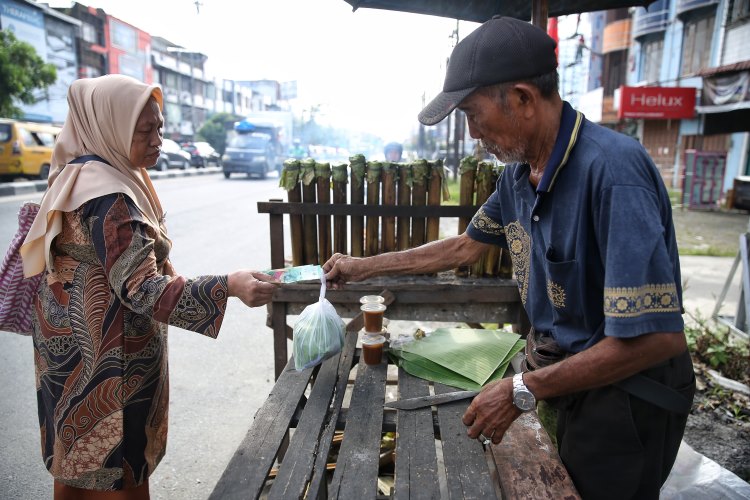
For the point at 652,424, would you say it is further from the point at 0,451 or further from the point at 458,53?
the point at 0,451

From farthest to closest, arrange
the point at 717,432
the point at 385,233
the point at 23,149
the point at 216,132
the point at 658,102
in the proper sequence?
1. the point at 216,132
2. the point at 658,102
3. the point at 23,149
4. the point at 385,233
5. the point at 717,432

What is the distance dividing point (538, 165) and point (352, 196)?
5.63ft

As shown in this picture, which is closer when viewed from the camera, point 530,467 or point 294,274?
point 530,467

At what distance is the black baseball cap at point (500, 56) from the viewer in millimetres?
1399

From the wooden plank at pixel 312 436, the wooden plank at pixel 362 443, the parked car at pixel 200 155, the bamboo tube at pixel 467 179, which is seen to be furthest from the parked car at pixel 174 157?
the wooden plank at pixel 362 443

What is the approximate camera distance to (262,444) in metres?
1.61

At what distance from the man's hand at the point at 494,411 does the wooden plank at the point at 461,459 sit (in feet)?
0.33

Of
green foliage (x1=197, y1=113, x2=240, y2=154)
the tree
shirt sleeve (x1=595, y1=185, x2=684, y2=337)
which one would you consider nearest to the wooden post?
shirt sleeve (x1=595, y1=185, x2=684, y2=337)

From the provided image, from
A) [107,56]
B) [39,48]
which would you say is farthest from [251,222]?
[107,56]

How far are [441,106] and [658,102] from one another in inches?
758

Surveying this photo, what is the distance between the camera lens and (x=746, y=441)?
286 cm

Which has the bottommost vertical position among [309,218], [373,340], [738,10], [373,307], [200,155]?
[373,340]

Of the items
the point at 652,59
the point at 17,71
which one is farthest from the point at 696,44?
the point at 17,71

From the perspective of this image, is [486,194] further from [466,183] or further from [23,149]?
[23,149]
